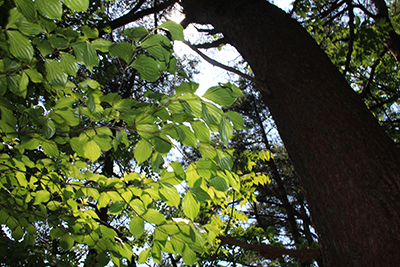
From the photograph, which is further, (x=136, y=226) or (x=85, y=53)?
(x=136, y=226)

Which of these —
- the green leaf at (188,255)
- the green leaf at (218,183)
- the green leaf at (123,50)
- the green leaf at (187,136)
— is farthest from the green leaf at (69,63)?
the green leaf at (188,255)

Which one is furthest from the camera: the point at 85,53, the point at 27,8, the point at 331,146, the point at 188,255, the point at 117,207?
the point at 331,146

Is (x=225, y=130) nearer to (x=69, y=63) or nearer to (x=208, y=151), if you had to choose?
(x=208, y=151)

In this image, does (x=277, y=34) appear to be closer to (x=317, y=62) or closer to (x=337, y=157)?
(x=317, y=62)

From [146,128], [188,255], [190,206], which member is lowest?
[188,255]

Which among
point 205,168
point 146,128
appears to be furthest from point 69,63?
point 205,168

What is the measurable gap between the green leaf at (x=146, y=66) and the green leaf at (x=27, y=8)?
28 centimetres

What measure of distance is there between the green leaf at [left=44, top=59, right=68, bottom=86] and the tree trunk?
1.17m

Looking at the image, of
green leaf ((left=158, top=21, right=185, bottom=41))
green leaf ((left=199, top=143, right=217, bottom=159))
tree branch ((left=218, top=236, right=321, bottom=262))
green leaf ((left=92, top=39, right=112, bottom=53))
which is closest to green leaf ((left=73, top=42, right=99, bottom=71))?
green leaf ((left=92, top=39, right=112, bottom=53))

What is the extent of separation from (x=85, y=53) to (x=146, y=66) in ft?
0.61

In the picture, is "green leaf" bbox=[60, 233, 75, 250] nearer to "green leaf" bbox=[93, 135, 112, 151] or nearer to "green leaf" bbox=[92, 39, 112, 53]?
"green leaf" bbox=[93, 135, 112, 151]

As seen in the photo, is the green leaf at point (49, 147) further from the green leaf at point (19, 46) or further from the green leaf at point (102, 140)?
the green leaf at point (19, 46)

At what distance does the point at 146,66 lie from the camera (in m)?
0.77

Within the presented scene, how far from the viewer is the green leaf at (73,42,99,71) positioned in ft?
2.30
